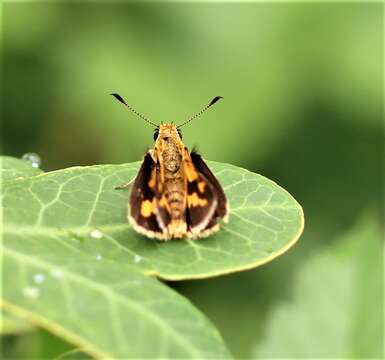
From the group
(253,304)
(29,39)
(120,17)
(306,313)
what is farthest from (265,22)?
(306,313)

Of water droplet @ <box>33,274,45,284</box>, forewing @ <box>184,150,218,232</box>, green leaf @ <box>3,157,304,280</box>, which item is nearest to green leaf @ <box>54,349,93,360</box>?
green leaf @ <box>3,157,304,280</box>

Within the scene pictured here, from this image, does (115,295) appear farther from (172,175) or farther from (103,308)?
(172,175)

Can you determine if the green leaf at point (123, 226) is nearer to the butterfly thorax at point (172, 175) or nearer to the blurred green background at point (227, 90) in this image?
the butterfly thorax at point (172, 175)

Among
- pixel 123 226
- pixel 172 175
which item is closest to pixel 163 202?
pixel 172 175

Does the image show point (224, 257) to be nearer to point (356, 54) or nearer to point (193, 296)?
point (193, 296)

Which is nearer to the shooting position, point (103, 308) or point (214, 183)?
point (103, 308)

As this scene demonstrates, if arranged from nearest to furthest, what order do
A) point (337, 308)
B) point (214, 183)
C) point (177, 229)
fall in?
point (177, 229) < point (214, 183) < point (337, 308)
